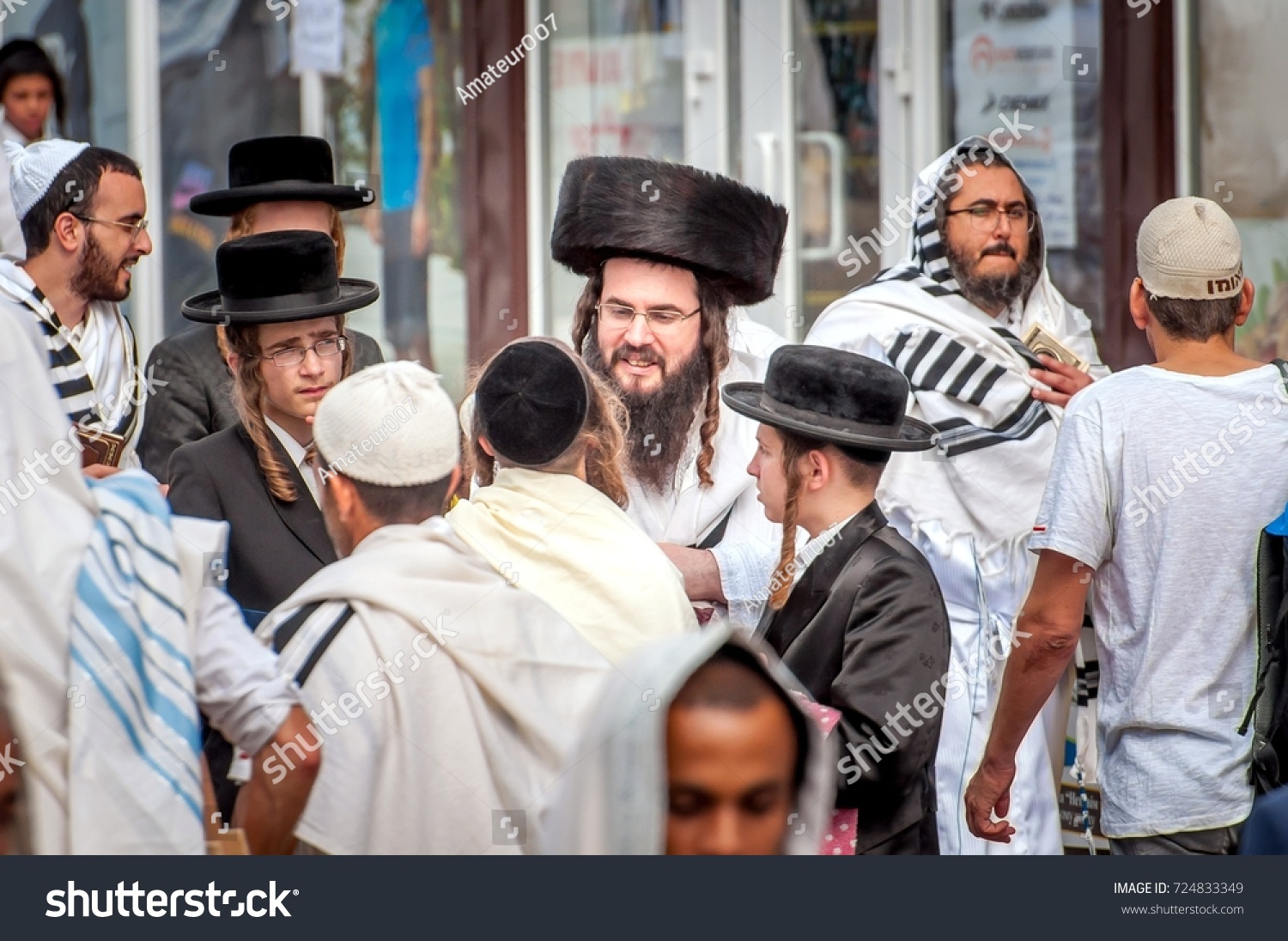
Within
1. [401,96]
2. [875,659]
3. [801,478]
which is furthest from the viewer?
[401,96]

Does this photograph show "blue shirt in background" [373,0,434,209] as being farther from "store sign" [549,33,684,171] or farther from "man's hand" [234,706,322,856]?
"man's hand" [234,706,322,856]

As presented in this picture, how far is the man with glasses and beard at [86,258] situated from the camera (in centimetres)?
402

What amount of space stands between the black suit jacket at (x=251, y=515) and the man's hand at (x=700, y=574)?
2.53ft

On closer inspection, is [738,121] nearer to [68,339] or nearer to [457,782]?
[68,339]

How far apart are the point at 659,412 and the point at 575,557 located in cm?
112

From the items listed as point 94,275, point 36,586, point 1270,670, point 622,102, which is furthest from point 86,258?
point 622,102

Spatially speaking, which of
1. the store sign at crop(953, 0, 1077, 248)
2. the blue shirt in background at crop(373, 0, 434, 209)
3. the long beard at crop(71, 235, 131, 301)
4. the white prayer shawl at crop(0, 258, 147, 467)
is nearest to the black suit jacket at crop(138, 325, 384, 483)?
the white prayer shawl at crop(0, 258, 147, 467)

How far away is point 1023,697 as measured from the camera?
3568mm

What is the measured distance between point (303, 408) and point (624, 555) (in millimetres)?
886

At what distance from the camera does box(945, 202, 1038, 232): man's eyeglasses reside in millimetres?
4727

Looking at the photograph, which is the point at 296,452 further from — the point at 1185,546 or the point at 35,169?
the point at 1185,546

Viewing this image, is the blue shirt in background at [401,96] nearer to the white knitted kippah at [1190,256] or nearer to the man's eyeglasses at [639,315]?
the man's eyeglasses at [639,315]

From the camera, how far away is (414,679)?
2.72 m

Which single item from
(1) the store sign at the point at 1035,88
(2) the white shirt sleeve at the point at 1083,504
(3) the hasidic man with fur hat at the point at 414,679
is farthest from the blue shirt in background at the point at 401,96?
(3) the hasidic man with fur hat at the point at 414,679
